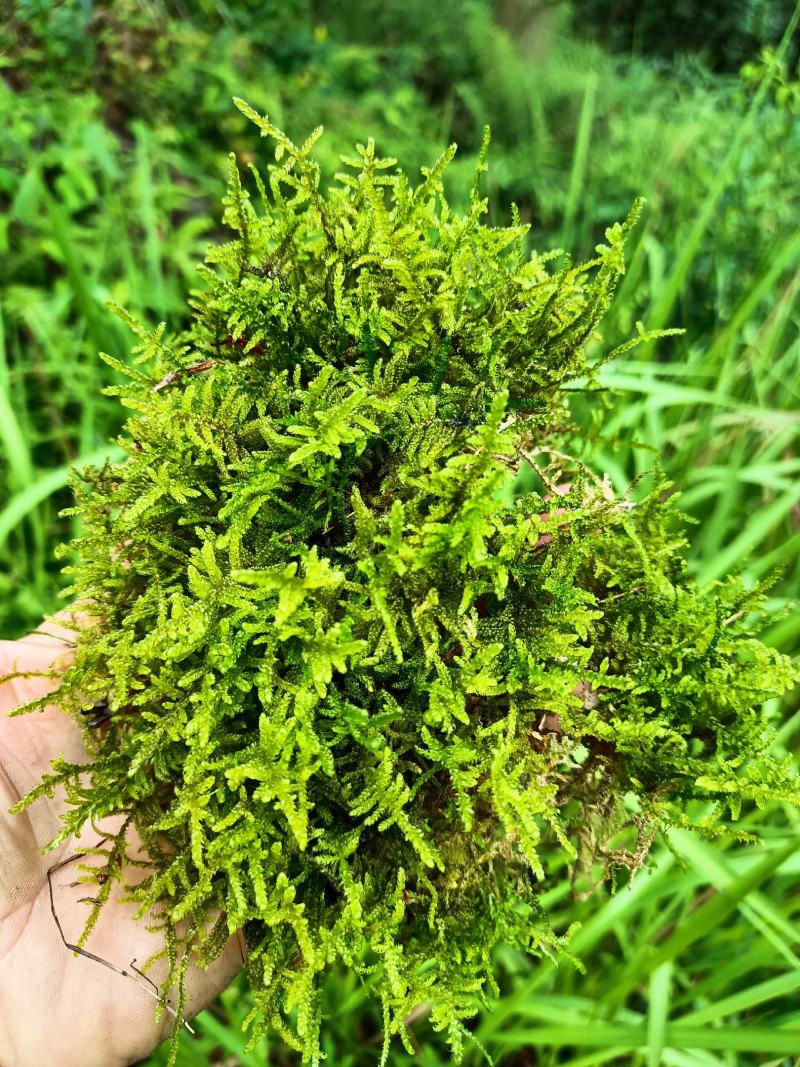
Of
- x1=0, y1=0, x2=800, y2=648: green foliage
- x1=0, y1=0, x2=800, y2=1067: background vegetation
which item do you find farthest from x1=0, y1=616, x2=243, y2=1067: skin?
x1=0, y1=0, x2=800, y2=648: green foliage

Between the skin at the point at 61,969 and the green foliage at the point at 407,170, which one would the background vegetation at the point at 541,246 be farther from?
the skin at the point at 61,969

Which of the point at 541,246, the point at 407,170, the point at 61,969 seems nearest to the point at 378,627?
the point at 61,969

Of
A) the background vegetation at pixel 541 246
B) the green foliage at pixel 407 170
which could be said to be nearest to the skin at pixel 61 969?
the background vegetation at pixel 541 246

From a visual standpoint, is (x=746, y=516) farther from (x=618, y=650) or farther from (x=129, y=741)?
(x=129, y=741)

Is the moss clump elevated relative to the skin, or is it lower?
elevated

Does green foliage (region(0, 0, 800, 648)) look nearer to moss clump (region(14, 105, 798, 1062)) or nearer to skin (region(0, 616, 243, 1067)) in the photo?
moss clump (region(14, 105, 798, 1062))

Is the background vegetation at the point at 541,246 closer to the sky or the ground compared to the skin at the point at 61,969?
closer to the sky

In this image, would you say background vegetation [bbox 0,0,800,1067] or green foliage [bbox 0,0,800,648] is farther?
green foliage [bbox 0,0,800,648]
